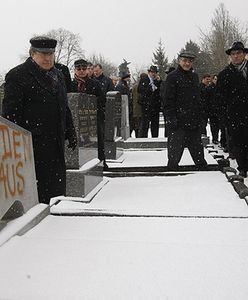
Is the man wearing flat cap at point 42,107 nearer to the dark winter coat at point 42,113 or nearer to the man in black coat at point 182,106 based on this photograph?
the dark winter coat at point 42,113

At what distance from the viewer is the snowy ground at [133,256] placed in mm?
2455

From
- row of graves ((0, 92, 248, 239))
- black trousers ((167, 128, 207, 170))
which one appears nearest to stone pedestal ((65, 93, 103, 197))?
row of graves ((0, 92, 248, 239))

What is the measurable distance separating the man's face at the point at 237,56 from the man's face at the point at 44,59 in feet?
10.0

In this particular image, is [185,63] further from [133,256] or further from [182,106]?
[133,256]

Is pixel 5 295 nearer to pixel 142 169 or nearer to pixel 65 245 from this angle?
pixel 65 245

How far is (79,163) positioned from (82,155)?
0.55 ft

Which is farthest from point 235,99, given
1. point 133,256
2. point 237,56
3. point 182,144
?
point 133,256

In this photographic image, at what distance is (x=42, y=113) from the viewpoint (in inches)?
180

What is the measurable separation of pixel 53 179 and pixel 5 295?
7.79 ft

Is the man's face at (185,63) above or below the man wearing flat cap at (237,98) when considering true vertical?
above

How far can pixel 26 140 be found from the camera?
13.0 ft

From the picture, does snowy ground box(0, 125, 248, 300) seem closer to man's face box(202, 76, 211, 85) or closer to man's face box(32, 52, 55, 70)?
man's face box(32, 52, 55, 70)

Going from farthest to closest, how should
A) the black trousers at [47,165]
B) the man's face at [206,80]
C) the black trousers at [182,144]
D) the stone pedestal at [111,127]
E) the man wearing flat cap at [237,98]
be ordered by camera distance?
the man's face at [206,80], the stone pedestal at [111,127], the black trousers at [182,144], the man wearing flat cap at [237,98], the black trousers at [47,165]

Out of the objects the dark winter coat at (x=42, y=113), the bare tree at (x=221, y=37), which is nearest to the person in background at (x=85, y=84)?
the dark winter coat at (x=42, y=113)
